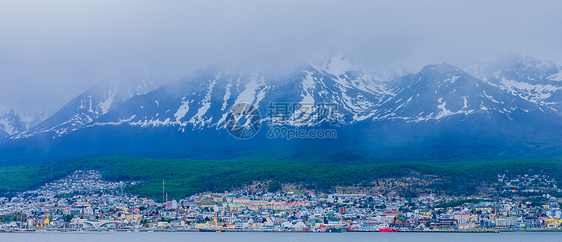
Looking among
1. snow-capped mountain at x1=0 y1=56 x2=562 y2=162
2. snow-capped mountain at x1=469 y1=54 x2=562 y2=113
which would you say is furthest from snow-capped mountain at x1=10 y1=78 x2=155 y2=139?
snow-capped mountain at x1=469 y1=54 x2=562 y2=113

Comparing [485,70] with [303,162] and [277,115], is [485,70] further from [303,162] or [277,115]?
[303,162]

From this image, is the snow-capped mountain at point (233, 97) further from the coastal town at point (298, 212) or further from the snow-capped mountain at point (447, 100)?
the coastal town at point (298, 212)

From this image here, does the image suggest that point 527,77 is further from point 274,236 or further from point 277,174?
point 274,236

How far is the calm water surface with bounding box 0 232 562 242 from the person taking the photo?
2847 inches

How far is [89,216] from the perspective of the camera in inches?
3484

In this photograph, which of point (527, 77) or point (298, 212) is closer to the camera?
point (298, 212)

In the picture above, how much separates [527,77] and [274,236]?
116 m

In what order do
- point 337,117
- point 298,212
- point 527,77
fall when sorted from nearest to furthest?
point 298,212, point 337,117, point 527,77

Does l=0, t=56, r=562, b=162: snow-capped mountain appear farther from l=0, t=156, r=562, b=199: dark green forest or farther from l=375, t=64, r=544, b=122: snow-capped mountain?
l=0, t=156, r=562, b=199: dark green forest

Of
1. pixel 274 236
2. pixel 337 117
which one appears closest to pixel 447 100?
pixel 337 117

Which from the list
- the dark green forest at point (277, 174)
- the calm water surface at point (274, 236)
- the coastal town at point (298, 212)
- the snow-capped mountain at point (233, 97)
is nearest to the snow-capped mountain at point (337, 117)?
the snow-capped mountain at point (233, 97)

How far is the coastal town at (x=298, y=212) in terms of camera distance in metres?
81.2

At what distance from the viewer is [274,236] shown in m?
75.9

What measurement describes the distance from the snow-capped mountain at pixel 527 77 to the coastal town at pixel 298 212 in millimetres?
66194
